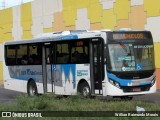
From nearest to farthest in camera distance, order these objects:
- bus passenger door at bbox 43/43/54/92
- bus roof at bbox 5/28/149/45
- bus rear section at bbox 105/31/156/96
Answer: bus rear section at bbox 105/31/156/96 → bus roof at bbox 5/28/149/45 → bus passenger door at bbox 43/43/54/92

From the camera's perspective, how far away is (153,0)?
85.7ft

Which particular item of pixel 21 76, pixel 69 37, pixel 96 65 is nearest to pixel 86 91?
pixel 96 65

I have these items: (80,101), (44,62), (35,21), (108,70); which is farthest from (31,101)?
(35,21)

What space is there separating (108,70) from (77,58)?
2220mm

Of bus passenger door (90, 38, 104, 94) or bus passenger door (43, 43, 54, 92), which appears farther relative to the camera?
bus passenger door (43, 43, 54, 92)

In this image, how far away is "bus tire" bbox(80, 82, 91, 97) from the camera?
19766 mm

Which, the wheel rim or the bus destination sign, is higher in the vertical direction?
the bus destination sign

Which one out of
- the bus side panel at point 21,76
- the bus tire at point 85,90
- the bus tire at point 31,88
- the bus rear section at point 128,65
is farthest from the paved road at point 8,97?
the bus rear section at point 128,65

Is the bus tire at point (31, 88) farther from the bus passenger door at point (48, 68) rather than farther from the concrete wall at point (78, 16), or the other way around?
the concrete wall at point (78, 16)

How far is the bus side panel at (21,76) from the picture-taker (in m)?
23.2

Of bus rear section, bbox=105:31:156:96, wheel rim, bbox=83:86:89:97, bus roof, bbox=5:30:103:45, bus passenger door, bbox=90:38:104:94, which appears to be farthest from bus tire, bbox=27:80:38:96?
bus rear section, bbox=105:31:156:96

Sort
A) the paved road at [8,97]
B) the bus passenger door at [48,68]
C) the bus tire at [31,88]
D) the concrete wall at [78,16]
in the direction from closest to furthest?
the paved road at [8,97], the bus passenger door at [48,68], the bus tire at [31,88], the concrete wall at [78,16]

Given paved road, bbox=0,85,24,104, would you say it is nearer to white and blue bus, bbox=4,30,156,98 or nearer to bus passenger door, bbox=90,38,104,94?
white and blue bus, bbox=4,30,156,98

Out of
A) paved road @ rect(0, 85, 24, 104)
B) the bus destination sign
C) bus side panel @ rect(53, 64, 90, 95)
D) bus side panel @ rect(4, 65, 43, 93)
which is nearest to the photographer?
the bus destination sign
